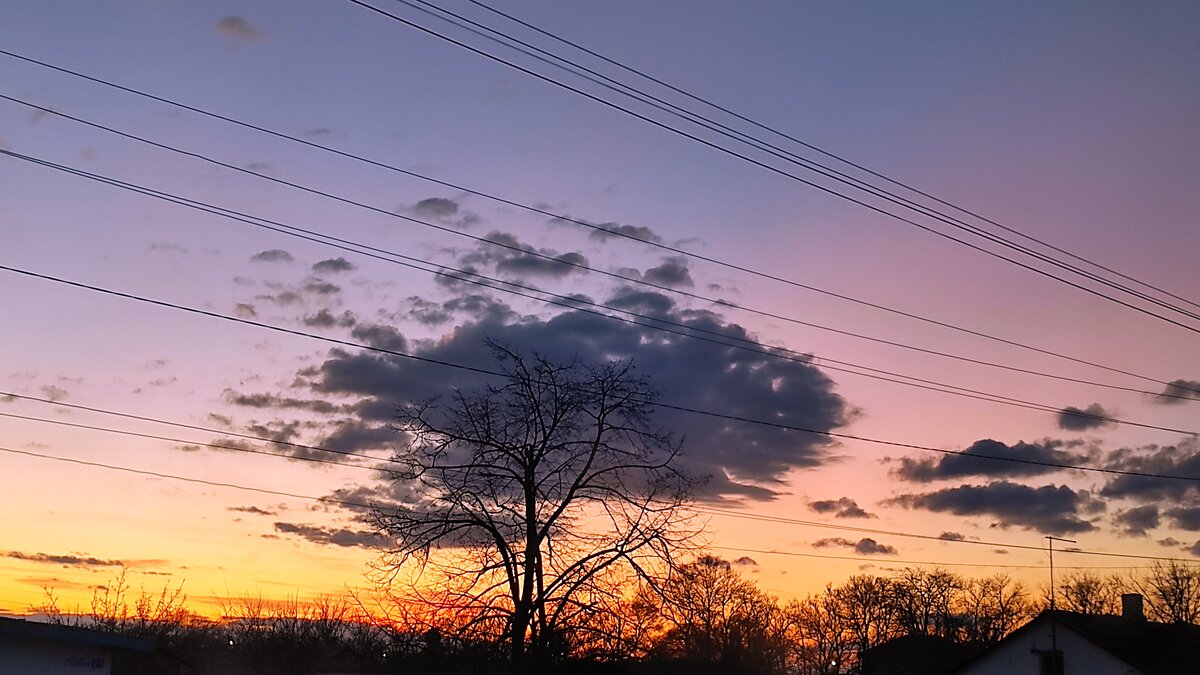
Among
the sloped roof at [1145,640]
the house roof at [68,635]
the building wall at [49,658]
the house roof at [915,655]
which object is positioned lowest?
the house roof at [915,655]

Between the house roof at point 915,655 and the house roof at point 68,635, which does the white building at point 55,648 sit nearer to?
the house roof at point 68,635

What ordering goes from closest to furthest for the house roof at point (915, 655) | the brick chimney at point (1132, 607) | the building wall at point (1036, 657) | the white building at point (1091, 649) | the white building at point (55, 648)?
the white building at point (55, 648), the white building at point (1091, 649), the building wall at point (1036, 657), the brick chimney at point (1132, 607), the house roof at point (915, 655)

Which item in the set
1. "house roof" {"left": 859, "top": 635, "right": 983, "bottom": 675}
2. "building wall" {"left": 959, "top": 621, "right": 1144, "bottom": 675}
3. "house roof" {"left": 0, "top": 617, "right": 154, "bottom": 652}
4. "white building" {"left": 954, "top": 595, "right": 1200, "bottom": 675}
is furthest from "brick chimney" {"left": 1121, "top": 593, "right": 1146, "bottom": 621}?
"house roof" {"left": 0, "top": 617, "right": 154, "bottom": 652}

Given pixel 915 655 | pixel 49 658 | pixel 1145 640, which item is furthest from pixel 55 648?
pixel 915 655

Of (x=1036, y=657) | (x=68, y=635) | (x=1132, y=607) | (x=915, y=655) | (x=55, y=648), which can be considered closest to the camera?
(x=68, y=635)

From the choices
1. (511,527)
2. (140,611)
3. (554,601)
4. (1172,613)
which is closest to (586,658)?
(554,601)

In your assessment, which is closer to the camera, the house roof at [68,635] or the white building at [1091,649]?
the house roof at [68,635]

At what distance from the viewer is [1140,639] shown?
5900 centimetres

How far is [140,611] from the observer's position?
9406 centimetres

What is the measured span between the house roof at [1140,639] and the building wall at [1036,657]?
0.31 meters

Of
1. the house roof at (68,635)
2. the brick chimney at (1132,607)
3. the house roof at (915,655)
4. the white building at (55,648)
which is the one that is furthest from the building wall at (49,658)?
the house roof at (915,655)

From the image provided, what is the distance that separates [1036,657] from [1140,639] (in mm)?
5443

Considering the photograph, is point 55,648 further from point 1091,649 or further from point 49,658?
point 1091,649

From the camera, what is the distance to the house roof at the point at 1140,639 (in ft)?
181
